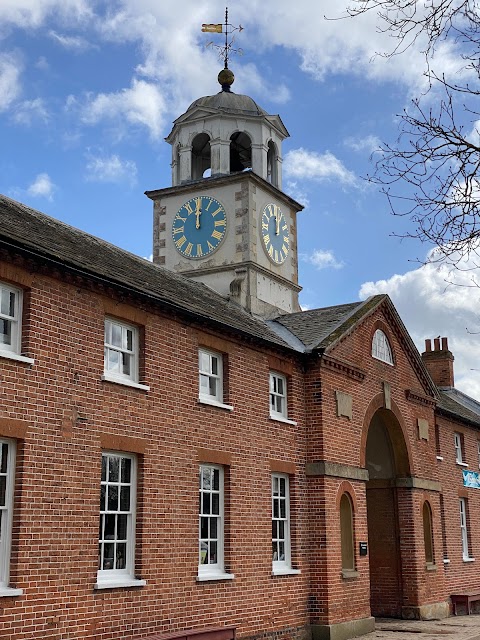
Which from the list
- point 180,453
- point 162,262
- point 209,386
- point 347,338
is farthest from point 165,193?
point 180,453

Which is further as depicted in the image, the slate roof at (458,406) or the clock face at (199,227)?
the slate roof at (458,406)

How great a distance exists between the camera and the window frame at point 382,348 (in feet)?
73.6

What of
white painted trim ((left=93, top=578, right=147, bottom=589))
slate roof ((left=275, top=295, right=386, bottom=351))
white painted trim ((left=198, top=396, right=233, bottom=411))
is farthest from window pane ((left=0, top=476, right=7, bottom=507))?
slate roof ((left=275, top=295, right=386, bottom=351))

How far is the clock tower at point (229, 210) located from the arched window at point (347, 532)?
6.65m

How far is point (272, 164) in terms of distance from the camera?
27297 mm

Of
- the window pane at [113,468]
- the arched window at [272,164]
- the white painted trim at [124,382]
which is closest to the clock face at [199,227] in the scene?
the arched window at [272,164]

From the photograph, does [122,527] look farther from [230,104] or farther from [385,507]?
[230,104]

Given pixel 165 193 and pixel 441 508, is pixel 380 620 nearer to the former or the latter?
pixel 441 508

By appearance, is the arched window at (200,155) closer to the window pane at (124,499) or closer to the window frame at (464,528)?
the window frame at (464,528)

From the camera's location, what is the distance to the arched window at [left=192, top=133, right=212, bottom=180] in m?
26.6

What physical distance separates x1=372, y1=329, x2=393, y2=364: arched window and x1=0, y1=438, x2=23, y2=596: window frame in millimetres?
12718

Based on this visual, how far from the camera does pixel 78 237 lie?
16984mm

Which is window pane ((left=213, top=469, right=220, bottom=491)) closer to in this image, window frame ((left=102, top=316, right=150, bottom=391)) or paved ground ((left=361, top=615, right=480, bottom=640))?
window frame ((left=102, top=316, right=150, bottom=391))

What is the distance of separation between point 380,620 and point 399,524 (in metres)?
2.60
